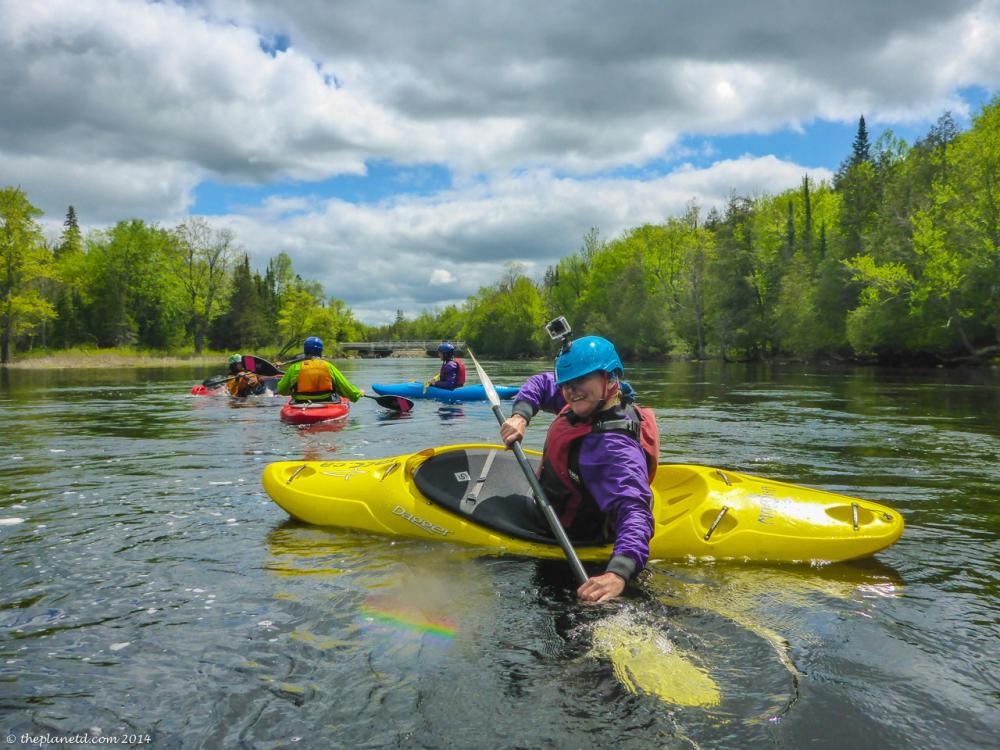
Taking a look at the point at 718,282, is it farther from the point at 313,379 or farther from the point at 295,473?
the point at 295,473

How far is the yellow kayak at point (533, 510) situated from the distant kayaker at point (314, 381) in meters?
6.94

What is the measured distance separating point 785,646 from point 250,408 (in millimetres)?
13836

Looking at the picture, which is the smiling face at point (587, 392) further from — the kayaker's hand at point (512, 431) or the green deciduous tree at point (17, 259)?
the green deciduous tree at point (17, 259)

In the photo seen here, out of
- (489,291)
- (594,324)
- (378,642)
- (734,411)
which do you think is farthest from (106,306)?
(378,642)

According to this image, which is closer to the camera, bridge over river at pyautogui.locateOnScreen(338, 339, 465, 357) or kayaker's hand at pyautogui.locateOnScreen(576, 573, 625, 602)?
kayaker's hand at pyautogui.locateOnScreen(576, 573, 625, 602)

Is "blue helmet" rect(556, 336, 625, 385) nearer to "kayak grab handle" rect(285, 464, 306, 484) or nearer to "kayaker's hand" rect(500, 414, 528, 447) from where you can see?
"kayaker's hand" rect(500, 414, 528, 447)

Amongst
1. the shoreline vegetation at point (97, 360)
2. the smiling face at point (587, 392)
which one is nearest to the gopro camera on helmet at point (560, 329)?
the smiling face at point (587, 392)

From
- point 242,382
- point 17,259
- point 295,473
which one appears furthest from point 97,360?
Answer: point 295,473

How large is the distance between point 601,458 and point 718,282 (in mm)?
45110

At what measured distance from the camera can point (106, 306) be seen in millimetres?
59688

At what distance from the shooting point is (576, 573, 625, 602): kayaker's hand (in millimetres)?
3053

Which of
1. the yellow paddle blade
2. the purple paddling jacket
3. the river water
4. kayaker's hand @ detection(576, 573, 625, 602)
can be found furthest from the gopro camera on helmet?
the yellow paddle blade

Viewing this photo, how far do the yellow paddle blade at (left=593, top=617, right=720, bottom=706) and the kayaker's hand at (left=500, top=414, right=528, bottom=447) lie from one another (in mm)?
1292

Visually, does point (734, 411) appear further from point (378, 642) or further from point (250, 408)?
point (378, 642)
